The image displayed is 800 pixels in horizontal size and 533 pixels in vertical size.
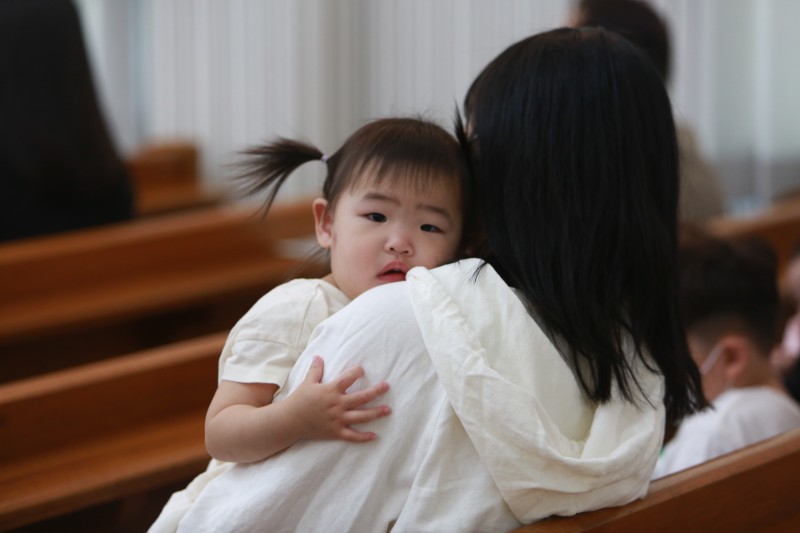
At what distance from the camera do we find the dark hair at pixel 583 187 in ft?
4.10

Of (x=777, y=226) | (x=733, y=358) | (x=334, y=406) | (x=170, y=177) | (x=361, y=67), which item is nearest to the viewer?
(x=334, y=406)

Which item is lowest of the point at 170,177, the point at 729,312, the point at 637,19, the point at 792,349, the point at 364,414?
the point at 170,177

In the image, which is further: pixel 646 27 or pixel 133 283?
pixel 133 283

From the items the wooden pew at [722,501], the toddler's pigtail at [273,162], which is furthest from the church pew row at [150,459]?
the toddler's pigtail at [273,162]

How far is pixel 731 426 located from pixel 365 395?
3.57 ft

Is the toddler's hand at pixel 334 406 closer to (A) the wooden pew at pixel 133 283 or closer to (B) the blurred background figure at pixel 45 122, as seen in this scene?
(A) the wooden pew at pixel 133 283

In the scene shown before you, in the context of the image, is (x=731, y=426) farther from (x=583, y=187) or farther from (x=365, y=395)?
(x=365, y=395)

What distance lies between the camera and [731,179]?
13.8ft

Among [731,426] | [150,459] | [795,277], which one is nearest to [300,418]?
[150,459]

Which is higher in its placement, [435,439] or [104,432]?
[435,439]

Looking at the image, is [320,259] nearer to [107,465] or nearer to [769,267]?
[107,465]

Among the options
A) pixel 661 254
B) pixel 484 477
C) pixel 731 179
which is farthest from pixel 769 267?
pixel 731 179

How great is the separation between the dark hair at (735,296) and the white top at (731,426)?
A: 0.57 ft

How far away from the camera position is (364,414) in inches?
45.2
